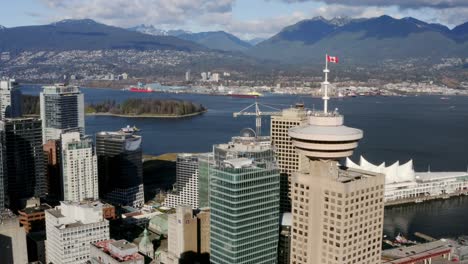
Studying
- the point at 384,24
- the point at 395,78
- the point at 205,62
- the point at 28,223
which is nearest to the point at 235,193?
the point at 28,223

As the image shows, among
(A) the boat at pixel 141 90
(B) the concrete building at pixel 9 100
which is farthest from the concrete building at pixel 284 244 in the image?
(A) the boat at pixel 141 90

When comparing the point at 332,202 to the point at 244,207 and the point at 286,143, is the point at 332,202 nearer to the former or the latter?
the point at 244,207

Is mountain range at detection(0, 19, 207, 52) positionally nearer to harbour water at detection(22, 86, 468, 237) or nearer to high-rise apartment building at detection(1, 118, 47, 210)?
harbour water at detection(22, 86, 468, 237)

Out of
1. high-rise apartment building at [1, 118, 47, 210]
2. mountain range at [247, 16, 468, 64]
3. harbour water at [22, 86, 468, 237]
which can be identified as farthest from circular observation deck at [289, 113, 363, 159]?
mountain range at [247, 16, 468, 64]

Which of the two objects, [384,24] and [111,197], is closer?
[111,197]

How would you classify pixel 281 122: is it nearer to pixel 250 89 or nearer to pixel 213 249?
pixel 213 249
